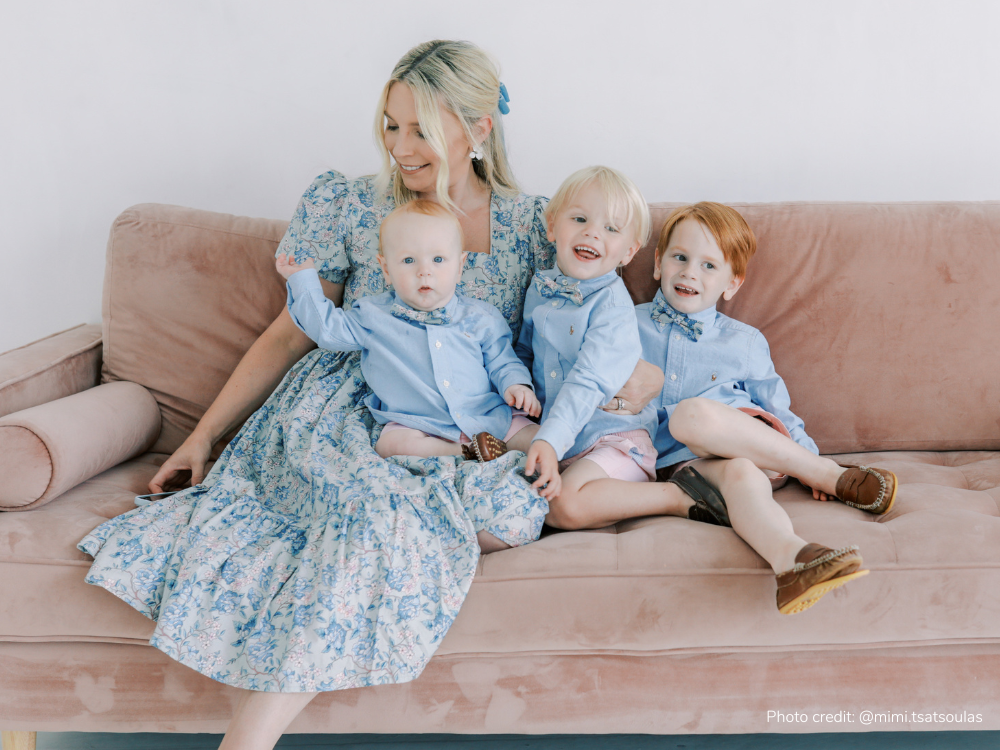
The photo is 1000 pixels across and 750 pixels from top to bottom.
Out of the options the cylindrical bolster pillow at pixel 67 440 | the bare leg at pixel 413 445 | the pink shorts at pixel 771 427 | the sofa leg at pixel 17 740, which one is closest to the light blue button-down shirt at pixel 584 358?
the pink shorts at pixel 771 427

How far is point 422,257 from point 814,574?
925mm

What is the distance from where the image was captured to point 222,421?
1705 millimetres

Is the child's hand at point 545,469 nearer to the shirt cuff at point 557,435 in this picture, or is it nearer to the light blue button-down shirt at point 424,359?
the shirt cuff at point 557,435

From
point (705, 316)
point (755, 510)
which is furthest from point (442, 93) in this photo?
point (755, 510)

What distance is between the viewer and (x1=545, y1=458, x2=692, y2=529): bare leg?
1.40m

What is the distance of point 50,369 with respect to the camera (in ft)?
5.65

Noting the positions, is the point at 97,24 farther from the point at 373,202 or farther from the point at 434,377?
the point at 434,377

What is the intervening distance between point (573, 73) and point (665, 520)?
134 cm

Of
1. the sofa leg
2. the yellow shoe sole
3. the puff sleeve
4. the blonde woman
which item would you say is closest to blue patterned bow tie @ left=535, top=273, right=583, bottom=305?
the blonde woman

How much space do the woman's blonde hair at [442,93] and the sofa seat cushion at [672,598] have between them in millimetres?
924

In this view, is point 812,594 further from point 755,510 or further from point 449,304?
point 449,304

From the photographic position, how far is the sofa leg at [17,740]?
1.36 m

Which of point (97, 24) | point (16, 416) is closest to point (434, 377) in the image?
point (16, 416)

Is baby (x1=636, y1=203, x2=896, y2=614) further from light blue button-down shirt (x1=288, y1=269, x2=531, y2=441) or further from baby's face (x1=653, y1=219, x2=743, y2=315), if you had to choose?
light blue button-down shirt (x1=288, y1=269, x2=531, y2=441)
